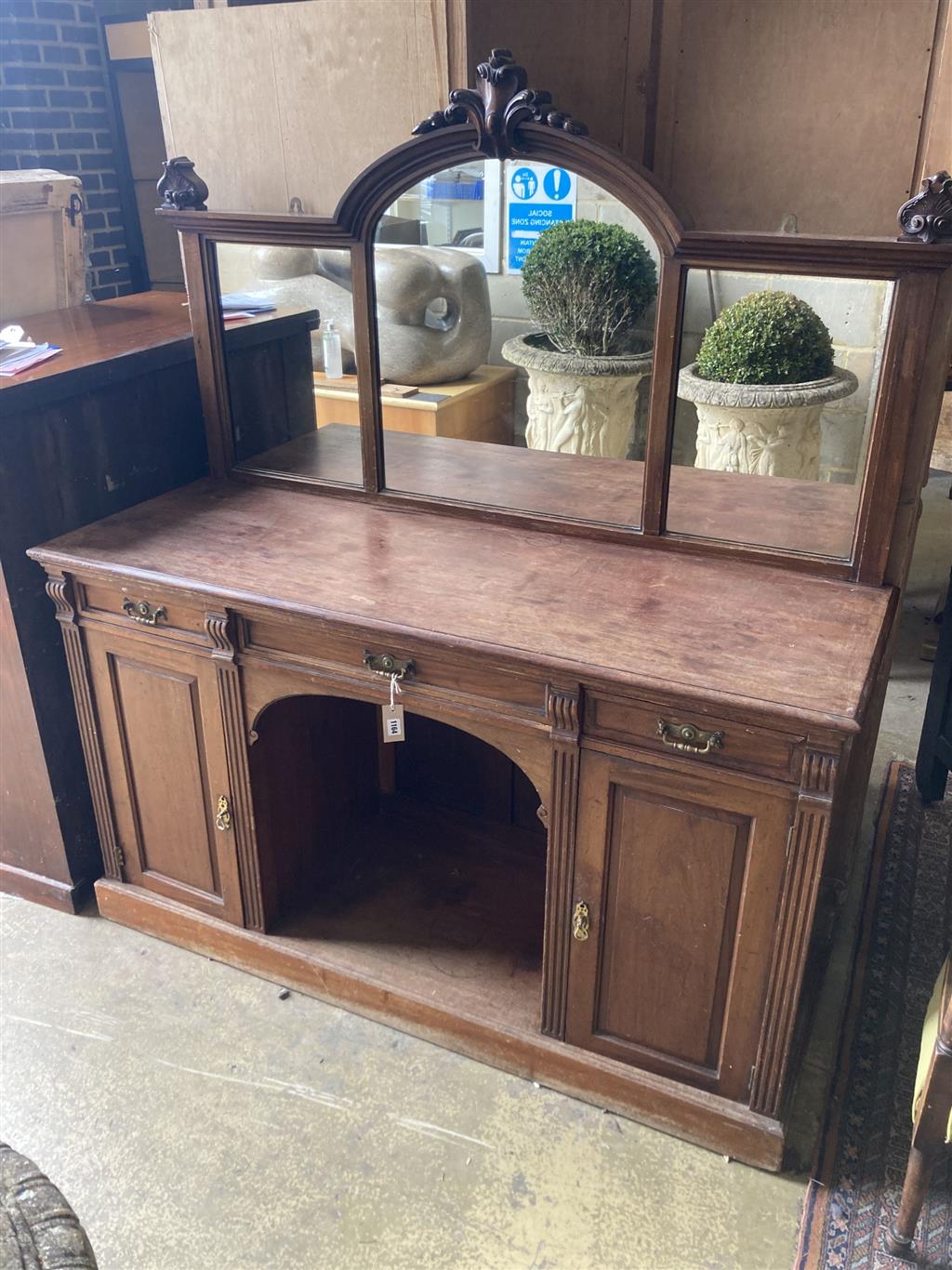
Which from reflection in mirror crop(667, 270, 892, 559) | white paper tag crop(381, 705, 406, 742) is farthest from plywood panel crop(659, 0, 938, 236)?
white paper tag crop(381, 705, 406, 742)

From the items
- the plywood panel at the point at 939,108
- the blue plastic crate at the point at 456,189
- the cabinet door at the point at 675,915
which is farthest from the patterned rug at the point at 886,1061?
the blue plastic crate at the point at 456,189

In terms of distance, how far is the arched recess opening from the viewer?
2.06 metres

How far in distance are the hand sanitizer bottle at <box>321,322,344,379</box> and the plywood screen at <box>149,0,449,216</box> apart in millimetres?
242

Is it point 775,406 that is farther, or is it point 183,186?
point 183,186

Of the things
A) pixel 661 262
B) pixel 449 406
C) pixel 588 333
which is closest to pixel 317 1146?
pixel 449 406

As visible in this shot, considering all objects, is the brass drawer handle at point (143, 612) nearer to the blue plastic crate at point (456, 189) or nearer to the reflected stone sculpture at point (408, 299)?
the reflected stone sculpture at point (408, 299)

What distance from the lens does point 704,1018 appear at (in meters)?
1.71

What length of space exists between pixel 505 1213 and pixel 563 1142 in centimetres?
17

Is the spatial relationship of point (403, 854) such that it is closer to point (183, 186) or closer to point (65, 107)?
point (183, 186)

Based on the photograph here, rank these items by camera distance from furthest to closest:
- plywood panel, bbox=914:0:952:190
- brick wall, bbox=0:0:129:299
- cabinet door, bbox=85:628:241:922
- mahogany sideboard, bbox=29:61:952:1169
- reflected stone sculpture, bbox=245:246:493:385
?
brick wall, bbox=0:0:129:299, cabinet door, bbox=85:628:241:922, reflected stone sculpture, bbox=245:246:493:385, mahogany sideboard, bbox=29:61:952:1169, plywood panel, bbox=914:0:952:190

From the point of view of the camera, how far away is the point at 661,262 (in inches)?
68.4

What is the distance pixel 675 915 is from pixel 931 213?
114 cm

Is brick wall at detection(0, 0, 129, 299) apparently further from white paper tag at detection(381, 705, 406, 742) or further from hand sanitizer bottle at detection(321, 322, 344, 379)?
white paper tag at detection(381, 705, 406, 742)

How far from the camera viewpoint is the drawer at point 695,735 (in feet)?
4.87
